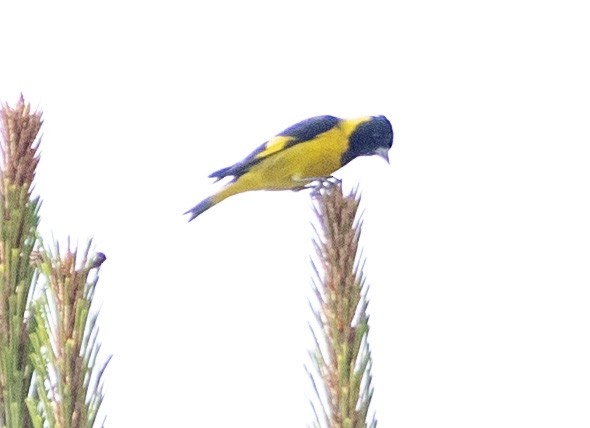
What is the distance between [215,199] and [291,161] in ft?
1.55

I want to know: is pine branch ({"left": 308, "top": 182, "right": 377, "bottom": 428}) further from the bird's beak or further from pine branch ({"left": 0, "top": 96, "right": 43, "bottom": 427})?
the bird's beak

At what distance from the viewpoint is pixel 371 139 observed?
540 centimetres

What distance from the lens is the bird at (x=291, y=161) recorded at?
4.77 meters

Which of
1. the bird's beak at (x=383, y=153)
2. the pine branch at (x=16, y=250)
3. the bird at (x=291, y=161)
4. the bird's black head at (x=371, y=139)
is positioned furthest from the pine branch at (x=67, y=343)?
the bird's beak at (x=383, y=153)

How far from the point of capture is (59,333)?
1.31m

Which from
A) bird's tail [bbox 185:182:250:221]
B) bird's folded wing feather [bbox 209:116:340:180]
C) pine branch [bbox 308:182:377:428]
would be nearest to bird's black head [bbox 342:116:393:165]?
bird's folded wing feather [bbox 209:116:340:180]

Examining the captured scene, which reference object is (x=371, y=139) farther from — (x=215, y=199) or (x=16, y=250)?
(x=16, y=250)

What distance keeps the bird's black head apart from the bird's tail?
59 cm

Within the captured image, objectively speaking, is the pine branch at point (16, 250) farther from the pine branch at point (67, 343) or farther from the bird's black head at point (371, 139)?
the bird's black head at point (371, 139)

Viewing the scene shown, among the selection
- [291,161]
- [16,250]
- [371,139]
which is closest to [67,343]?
[16,250]

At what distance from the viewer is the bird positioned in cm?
477

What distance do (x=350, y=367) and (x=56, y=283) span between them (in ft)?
1.50

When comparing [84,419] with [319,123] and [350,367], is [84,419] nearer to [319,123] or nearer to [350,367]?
[350,367]

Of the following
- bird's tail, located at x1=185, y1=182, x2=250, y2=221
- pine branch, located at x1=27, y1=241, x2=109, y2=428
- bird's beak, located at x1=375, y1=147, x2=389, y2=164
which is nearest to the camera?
pine branch, located at x1=27, y1=241, x2=109, y2=428
